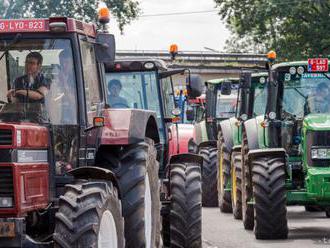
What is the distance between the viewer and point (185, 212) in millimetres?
12469

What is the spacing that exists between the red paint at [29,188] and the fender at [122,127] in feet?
3.23

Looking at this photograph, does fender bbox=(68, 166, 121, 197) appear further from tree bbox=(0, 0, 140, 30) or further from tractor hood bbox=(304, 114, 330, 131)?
tree bbox=(0, 0, 140, 30)

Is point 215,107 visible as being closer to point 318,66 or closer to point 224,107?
point 224,107

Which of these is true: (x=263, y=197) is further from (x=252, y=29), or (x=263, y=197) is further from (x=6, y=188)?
(x=252, y=29)

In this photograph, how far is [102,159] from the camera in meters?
9.85

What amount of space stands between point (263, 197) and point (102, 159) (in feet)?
16.7

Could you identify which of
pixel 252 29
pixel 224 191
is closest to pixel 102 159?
pixel 224 191

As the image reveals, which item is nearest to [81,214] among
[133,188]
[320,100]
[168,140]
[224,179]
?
[133,188]

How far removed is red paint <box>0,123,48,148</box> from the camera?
8266 millimetres

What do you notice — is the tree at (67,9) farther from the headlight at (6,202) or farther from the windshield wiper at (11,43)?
the headlight at (6,202)

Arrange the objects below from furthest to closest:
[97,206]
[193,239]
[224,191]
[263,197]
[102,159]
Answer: [224,191], [263,197], [193,239], [102,159], [97,206]

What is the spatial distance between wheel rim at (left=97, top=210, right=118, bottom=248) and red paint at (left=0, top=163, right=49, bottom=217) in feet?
1.90

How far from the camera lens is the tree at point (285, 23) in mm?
40250

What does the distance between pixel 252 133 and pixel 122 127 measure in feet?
22.3
